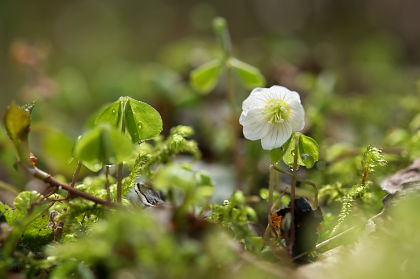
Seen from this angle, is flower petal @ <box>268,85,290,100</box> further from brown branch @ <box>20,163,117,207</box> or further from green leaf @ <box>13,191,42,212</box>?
green leaf @ <box>13,191,42,212</box>

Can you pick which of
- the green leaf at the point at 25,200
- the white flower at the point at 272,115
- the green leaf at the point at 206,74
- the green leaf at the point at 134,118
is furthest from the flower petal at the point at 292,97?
the green leaf at the point at 206,74

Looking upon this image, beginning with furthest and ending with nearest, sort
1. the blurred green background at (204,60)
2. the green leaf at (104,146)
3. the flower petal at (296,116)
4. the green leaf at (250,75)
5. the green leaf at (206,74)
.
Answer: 1. the blurred green background at (204,60)
2. the green leaf at (206,74)
3. the green leaf at (250,75)
4. the flower petal at (296,116)
5. the green leaf at (104,146)

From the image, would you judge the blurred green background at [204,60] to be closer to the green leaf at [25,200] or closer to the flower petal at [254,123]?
the green leaf at [25,200]

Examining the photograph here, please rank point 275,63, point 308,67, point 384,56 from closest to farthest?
1. point 275,63
2. point 308,67
3. point 384,56

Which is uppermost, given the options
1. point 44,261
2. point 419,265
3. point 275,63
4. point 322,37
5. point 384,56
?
point 322,37

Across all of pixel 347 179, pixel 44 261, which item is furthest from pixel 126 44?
pixel 44 261

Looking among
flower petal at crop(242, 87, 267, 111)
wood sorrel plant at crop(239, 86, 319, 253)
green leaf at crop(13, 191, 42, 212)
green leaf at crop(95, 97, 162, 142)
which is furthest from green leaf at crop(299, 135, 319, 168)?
green leaf at crop(13, 191, 42, 212)

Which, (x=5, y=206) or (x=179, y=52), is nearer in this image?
(x=5, y=206)

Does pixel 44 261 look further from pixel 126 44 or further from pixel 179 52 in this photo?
pixel 126 44

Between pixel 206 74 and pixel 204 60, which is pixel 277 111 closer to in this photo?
pixel 206 74
